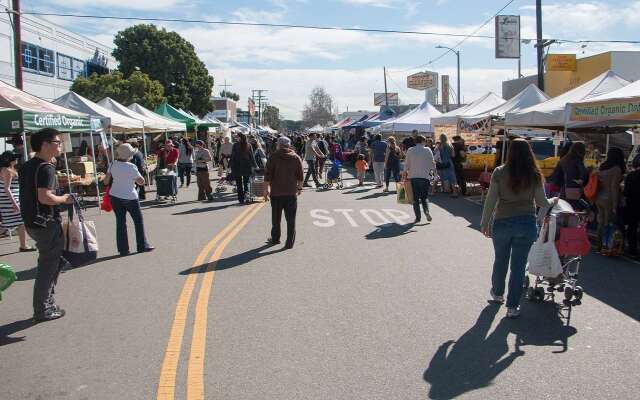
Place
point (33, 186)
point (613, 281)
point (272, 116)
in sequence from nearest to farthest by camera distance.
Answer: point (33, 186)
point (613, 281)
point (272, 116)

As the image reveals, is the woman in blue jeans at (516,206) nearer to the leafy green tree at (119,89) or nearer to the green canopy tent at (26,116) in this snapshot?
the green canopy tent at (26,116)

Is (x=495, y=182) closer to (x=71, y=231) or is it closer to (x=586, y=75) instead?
(x=71, y=231)

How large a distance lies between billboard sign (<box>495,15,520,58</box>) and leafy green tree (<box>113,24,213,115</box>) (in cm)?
3304

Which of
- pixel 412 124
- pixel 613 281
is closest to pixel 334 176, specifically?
pixel 412 124

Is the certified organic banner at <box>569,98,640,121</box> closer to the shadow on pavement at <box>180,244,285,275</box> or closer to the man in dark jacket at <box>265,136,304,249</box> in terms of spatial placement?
the man in dark jacket at <box>265,136,304,249</box>

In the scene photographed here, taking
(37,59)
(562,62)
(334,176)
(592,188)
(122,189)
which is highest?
(37,59)

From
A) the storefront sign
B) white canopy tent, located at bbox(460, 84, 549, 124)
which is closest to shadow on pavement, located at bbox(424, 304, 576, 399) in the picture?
white canopy tent, located at bbox(460, 84, 549, 124)

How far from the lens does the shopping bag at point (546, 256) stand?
6.11m

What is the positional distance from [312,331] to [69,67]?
46272mm

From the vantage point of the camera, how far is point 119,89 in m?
38.3

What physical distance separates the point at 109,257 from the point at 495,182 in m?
5.91

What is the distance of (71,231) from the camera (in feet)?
20.7

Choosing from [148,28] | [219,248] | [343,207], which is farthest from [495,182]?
[148,28]

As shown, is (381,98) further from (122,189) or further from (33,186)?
(33,186)
